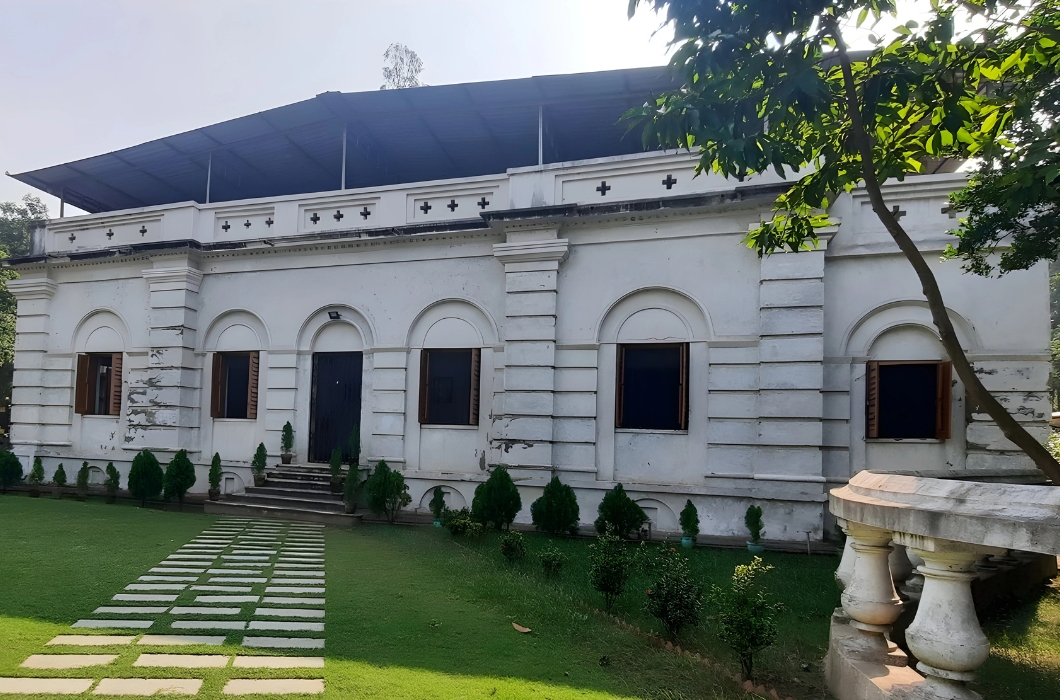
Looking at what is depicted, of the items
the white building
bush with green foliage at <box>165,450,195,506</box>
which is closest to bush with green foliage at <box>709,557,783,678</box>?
the white building

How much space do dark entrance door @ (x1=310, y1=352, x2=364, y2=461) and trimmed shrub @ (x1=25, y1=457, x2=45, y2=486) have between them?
6665mm

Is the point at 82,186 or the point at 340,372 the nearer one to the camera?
the point at 340,372

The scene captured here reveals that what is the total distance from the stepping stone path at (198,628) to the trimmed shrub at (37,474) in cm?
868

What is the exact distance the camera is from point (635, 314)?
1065cm

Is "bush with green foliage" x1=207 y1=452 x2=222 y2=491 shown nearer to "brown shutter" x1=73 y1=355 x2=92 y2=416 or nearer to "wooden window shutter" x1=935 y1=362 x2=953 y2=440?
"brown shutter" x1=73 y1=355 x2=92 y2=416

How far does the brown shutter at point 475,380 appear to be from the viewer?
11.5 metres

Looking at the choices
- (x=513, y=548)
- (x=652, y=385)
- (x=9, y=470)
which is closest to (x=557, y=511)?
(x=513, y=548)

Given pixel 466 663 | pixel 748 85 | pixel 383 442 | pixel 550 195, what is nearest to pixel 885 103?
pixel 748 85

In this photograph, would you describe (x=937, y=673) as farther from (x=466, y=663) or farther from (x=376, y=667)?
(x=376, y=667)

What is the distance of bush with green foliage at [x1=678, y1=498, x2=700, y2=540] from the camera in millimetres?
9555

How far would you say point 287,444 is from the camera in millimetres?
12477

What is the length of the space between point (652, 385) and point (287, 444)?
7.11 m

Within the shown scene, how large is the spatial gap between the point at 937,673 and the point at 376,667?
→ 3.36m

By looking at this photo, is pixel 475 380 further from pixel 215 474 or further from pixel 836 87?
pixel 836 87
